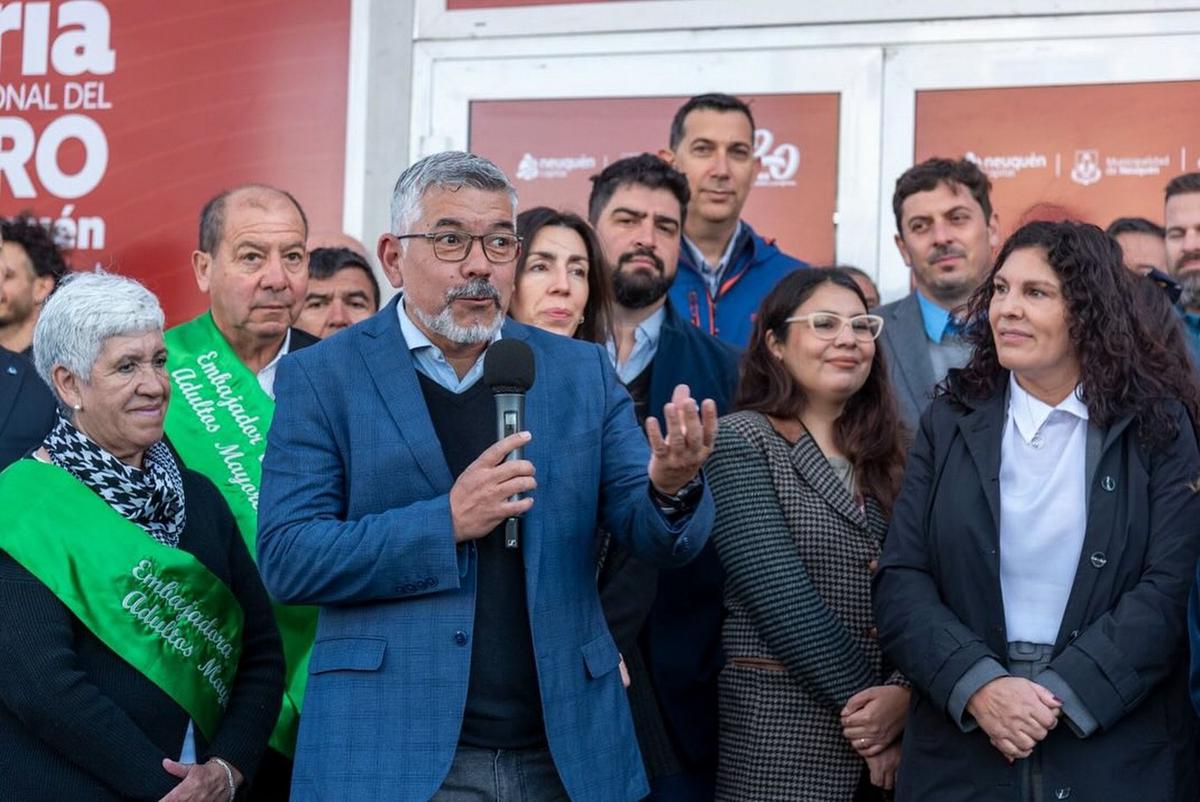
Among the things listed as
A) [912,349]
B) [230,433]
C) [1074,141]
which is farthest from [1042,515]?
[1074,141]

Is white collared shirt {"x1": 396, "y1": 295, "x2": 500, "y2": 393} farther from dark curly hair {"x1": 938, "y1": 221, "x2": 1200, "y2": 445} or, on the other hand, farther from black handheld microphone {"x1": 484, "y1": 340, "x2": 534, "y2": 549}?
dark curly hair {"x1": 938, "y1": 221, "x2": 1200, "y2": 445}

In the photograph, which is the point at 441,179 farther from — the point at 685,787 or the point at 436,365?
the point at 685,787

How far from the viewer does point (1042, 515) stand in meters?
3.72

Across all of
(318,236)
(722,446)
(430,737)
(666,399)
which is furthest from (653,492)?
(318,236)

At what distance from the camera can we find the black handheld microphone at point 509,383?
2990 millimetres

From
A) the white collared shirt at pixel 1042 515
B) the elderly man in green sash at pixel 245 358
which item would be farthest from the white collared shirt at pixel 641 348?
the white collared shirt at pixel 1042 515

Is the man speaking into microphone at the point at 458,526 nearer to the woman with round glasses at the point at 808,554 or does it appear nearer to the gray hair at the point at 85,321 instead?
the gray hair at the point at 85,321

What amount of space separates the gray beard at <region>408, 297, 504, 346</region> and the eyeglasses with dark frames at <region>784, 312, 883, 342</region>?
1488 mm

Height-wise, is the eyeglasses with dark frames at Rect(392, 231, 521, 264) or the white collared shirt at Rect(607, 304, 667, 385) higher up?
the eyeglasses with dark frames at Rect(392, 231, 521, 264)

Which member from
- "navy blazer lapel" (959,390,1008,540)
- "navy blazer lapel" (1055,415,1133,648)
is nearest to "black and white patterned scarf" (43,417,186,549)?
"navy blazer lapel" (959,390,1008,540)

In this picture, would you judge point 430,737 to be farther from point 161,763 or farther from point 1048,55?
point 1048,55

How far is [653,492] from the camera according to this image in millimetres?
3041

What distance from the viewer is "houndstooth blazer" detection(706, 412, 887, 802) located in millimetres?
4133

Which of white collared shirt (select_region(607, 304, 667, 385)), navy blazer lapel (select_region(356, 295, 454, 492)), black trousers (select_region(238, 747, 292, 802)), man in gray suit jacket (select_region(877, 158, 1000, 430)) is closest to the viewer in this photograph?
navy blazer lapel (select_region(356, 295, 454, 492))
